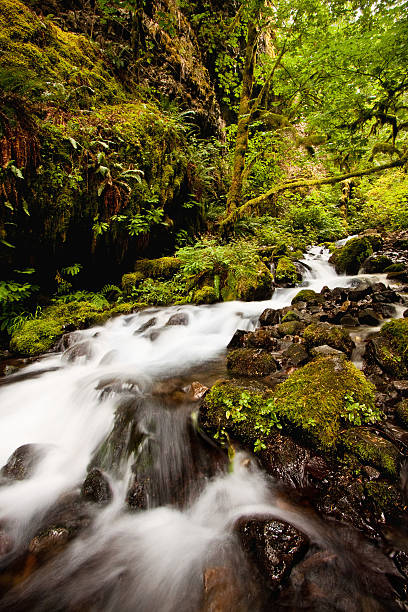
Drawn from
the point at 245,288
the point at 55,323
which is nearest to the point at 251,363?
the point at 245,288

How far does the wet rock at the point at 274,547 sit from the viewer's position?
1530 mm

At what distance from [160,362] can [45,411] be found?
1700mm

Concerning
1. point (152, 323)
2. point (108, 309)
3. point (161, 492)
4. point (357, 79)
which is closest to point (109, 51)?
point (357, 79)

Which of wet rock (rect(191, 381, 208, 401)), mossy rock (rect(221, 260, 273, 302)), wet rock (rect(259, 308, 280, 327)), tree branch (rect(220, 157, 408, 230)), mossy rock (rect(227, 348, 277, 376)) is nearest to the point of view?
wet rock (rect(191, 381, 208, 401))

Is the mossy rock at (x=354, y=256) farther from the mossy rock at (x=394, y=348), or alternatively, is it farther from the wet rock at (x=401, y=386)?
the wet rock at (x=401, y=386)

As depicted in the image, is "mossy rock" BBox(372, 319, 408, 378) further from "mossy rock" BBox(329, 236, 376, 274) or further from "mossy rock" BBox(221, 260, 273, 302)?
"mossy rock" BBox(329, 236, 376, 274)

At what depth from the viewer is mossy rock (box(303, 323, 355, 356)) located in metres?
3.61

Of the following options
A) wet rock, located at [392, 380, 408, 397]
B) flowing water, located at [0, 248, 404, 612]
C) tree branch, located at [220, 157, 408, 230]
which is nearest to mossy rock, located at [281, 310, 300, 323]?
flowing water, located at [0, 248, 404, 612]

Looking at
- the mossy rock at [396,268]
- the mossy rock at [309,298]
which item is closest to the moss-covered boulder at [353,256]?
the mossy rock at [396,268]

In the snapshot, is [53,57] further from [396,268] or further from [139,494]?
[396,268]

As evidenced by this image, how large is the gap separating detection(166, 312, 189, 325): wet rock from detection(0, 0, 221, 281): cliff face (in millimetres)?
2426

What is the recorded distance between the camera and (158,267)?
7.52m

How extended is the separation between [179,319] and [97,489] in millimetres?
3784

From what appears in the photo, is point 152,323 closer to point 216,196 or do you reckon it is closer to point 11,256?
point 11,256
